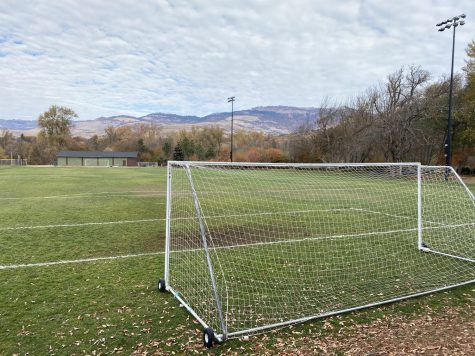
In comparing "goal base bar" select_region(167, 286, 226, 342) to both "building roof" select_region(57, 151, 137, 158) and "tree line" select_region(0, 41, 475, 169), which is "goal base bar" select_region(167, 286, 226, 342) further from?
"building roof" select_region(57, 151, 137, 158)

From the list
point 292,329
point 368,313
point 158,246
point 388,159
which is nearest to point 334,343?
point 292,329

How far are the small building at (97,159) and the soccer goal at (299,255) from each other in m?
70.6

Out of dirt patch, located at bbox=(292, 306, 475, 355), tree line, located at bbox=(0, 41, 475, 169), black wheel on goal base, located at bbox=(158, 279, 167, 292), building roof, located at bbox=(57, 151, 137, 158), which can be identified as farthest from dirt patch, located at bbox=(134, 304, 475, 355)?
building roof, located at bbox=(57, 151, 137, 158)

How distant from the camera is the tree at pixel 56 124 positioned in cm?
8244

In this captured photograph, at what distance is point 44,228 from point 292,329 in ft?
23.9

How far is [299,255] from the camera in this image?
6.93m

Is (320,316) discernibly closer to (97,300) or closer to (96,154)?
(97,300)

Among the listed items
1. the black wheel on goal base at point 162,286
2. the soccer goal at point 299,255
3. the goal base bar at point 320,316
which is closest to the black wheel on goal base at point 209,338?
the soccer goal at point 299,255

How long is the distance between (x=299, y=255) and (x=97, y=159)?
79427 millimetres

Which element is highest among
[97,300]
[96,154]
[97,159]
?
[96,154]

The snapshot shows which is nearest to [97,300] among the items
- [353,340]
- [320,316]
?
[320,316]

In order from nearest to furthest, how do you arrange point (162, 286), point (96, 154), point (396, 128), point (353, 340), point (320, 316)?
point (353, 340), point (320, 316), point (162, 286), point (396, 128), point (96, 154)

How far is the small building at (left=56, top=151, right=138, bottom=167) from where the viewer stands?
3056 inches

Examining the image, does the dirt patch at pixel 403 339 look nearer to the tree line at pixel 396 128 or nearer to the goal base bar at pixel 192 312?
the goal base bar at pixel 192 312
